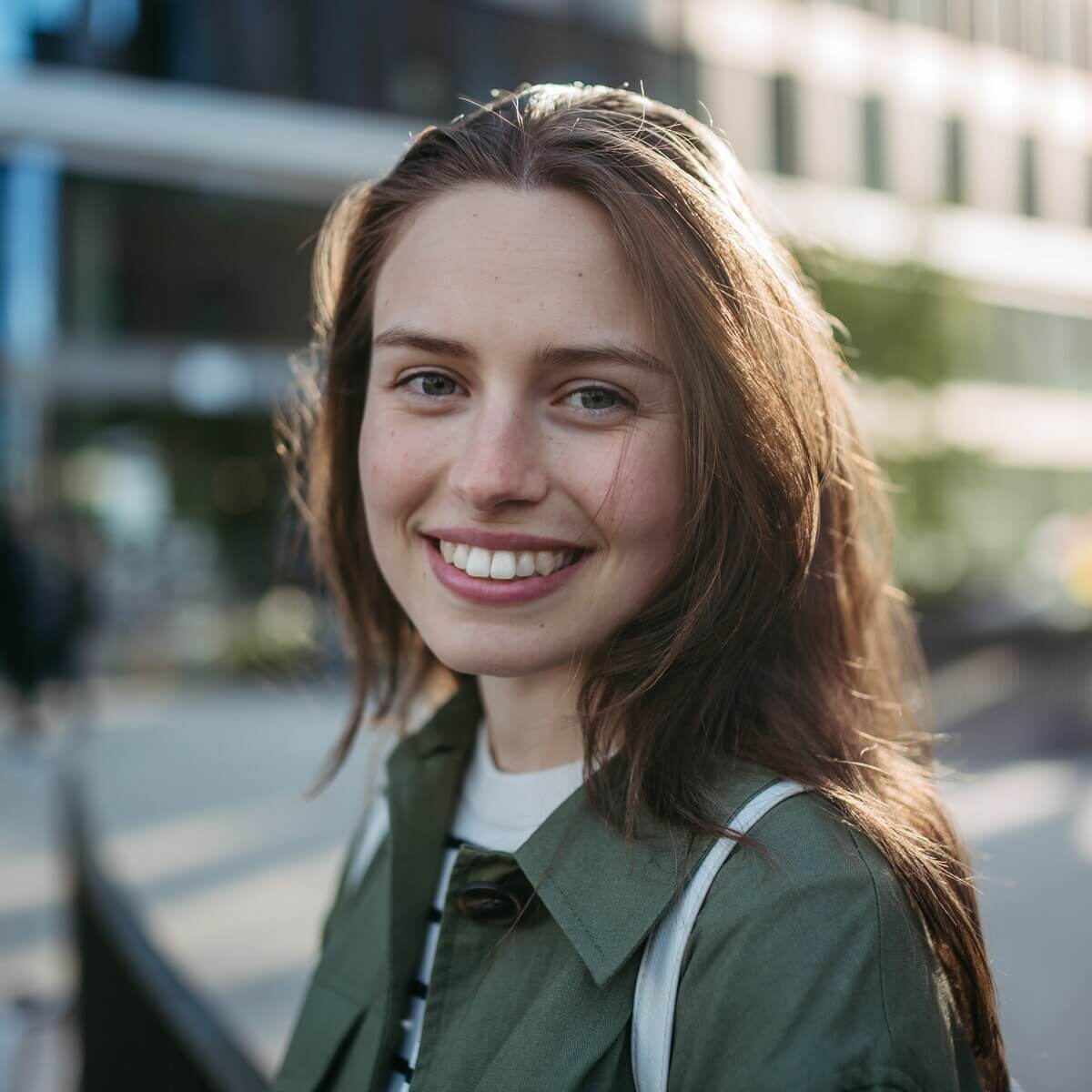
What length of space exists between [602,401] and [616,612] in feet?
0.86

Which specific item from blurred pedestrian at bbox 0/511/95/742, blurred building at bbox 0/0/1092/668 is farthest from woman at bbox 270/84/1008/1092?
blurred building at bbox 0/0/1092/668

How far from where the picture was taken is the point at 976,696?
808 centimetres

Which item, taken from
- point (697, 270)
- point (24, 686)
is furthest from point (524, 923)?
point (24, 686)

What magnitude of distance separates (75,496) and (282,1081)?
12.4 m

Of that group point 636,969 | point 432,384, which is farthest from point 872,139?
point 636,969

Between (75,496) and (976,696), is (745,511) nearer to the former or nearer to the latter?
(976,696)

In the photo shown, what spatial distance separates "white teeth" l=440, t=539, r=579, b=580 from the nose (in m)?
0.07

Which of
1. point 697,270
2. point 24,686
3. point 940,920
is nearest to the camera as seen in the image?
point 940,920

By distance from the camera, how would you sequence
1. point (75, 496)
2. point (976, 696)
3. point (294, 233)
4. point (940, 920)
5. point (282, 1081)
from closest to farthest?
point (940, 920) → point (282, 1081) → point (976, 696) → point (75, 496) → point (294, 233)

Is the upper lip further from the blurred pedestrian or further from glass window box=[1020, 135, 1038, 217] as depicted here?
glass window box=[1020, 135, 1038, 217]

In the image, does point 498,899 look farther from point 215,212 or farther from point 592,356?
point 215,212

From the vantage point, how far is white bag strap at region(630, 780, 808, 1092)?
114 centimetres

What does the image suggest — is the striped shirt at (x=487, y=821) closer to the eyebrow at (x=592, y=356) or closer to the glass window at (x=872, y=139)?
the eyebrow at (x=592, y=356)

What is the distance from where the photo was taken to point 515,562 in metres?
1.39
